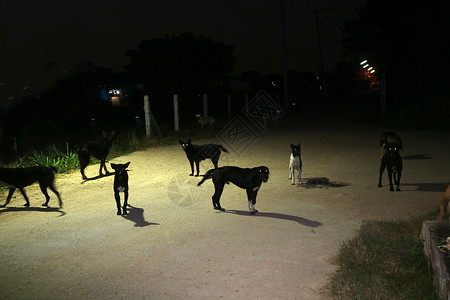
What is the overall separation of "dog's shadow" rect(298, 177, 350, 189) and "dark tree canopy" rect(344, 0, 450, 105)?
15094 mm

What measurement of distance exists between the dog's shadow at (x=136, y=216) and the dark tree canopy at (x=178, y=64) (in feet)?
102

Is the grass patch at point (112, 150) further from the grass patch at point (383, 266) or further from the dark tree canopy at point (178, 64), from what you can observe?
the dark tree canopy at point (178, 64)

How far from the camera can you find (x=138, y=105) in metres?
39.5

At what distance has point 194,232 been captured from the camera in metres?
6.33

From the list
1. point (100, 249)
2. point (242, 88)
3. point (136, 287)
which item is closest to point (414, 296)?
point (136, 287)

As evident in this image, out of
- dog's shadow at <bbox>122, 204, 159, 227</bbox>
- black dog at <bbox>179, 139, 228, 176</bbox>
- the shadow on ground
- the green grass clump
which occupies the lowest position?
dog's shadow at <bbox>122, 204, 159, 227</bbox>

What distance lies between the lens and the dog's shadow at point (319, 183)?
29.6ft

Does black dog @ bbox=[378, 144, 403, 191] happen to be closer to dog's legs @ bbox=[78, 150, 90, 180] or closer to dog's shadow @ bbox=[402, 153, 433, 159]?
dog's shadow @ bbox=[402, 153, 433, 159]

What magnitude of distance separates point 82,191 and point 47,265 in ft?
14.1

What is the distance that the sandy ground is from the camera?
15.3ft

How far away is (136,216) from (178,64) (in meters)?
31.9

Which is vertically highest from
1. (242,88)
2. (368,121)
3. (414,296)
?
(242,88)

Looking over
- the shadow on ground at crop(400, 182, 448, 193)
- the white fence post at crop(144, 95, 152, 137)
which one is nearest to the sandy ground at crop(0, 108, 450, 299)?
the shadow on ground at crop(400, 182, 448, 193)

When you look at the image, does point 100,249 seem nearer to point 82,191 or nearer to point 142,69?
point 82,191
